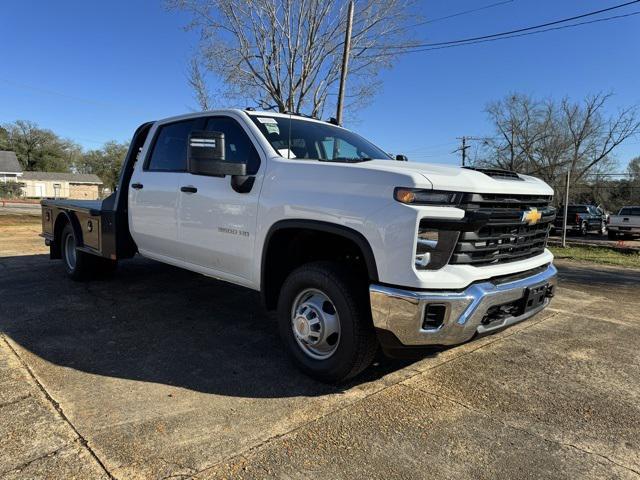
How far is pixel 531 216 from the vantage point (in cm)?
344

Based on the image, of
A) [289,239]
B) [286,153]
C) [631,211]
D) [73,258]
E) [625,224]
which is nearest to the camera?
[289,239]

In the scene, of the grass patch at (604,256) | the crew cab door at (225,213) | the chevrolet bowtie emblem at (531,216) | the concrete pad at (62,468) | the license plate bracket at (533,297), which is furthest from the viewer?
the grass patch at (604,256)

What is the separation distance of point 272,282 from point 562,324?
10.7 ft

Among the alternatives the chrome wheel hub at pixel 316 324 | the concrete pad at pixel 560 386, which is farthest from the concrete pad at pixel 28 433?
the concrete pad at pixel 560 386

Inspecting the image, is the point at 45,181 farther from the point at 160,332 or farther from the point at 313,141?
the point at 313,141

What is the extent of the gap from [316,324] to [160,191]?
93.2 inches

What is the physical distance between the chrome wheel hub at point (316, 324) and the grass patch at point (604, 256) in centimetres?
1019

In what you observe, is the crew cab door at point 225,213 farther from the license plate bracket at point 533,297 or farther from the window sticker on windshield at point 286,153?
the license plate bracket at point 533,297

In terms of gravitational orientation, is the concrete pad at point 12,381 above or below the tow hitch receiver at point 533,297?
below

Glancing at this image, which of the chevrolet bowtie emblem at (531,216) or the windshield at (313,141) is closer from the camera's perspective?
the chevrolet bowtie emblem at (531,216)

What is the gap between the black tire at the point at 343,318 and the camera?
123 inches

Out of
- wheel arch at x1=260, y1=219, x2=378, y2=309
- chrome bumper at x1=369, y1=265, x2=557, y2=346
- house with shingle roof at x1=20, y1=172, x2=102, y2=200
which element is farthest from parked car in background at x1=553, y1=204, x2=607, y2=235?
house with shingle roof at x1=20, y1=172, x2=102, y2=200

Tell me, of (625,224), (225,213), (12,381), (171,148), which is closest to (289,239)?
(225,213)

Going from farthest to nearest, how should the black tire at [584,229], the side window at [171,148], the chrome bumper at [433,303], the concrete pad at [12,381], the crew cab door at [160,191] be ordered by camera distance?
1. the black tire at [584,229]
2. the side window at [171,148]
3. the crew cab door at [160,191]
4. the concrete pad at [12,381]
5. the chrome bumper at [433,303]
